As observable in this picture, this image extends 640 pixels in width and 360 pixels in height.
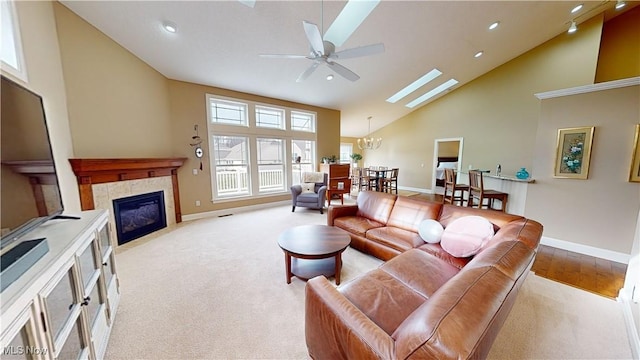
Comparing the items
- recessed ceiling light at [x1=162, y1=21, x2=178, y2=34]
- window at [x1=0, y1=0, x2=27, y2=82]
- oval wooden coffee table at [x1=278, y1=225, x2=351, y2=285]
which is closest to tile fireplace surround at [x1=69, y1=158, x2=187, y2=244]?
window at [x1=0, y1=0, x2=27, y2=82]

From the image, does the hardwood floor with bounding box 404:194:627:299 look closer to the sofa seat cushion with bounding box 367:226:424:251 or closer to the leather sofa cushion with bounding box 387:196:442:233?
the leather sofa cushion with bounding box 387:196:442:233

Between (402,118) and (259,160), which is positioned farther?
(402,118)

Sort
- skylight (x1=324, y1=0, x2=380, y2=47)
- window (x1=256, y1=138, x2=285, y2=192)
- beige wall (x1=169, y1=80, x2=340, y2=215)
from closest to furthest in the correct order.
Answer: skylight (x1=324, y1=0, x2=380, y2=47) < beige wall (x1=169, y1=80, x2=340, y2=215) < window (x1=256, y1=138, x2=285, y2=192)

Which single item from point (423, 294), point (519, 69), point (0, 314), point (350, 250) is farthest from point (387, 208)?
point (519, 69)

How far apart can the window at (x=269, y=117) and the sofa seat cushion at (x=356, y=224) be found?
351 centimetres

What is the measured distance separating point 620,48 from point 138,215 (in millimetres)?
10028

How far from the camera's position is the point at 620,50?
442 centimetres

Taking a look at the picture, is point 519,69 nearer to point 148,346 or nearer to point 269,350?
point 269,350

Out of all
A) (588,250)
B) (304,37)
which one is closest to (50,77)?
(304,37)

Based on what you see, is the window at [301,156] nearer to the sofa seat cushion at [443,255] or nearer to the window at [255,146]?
the window at [255,146]

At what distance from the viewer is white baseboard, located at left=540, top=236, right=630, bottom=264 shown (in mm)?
2842

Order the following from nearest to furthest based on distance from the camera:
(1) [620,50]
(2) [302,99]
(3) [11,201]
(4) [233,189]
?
1. (3) [11,201]
2. (1) [620,50]
3. (4) [233,189]
4. (2) [302,99]

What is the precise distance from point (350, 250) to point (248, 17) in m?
3.53

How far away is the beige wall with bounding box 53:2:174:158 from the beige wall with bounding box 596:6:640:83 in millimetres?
9252
